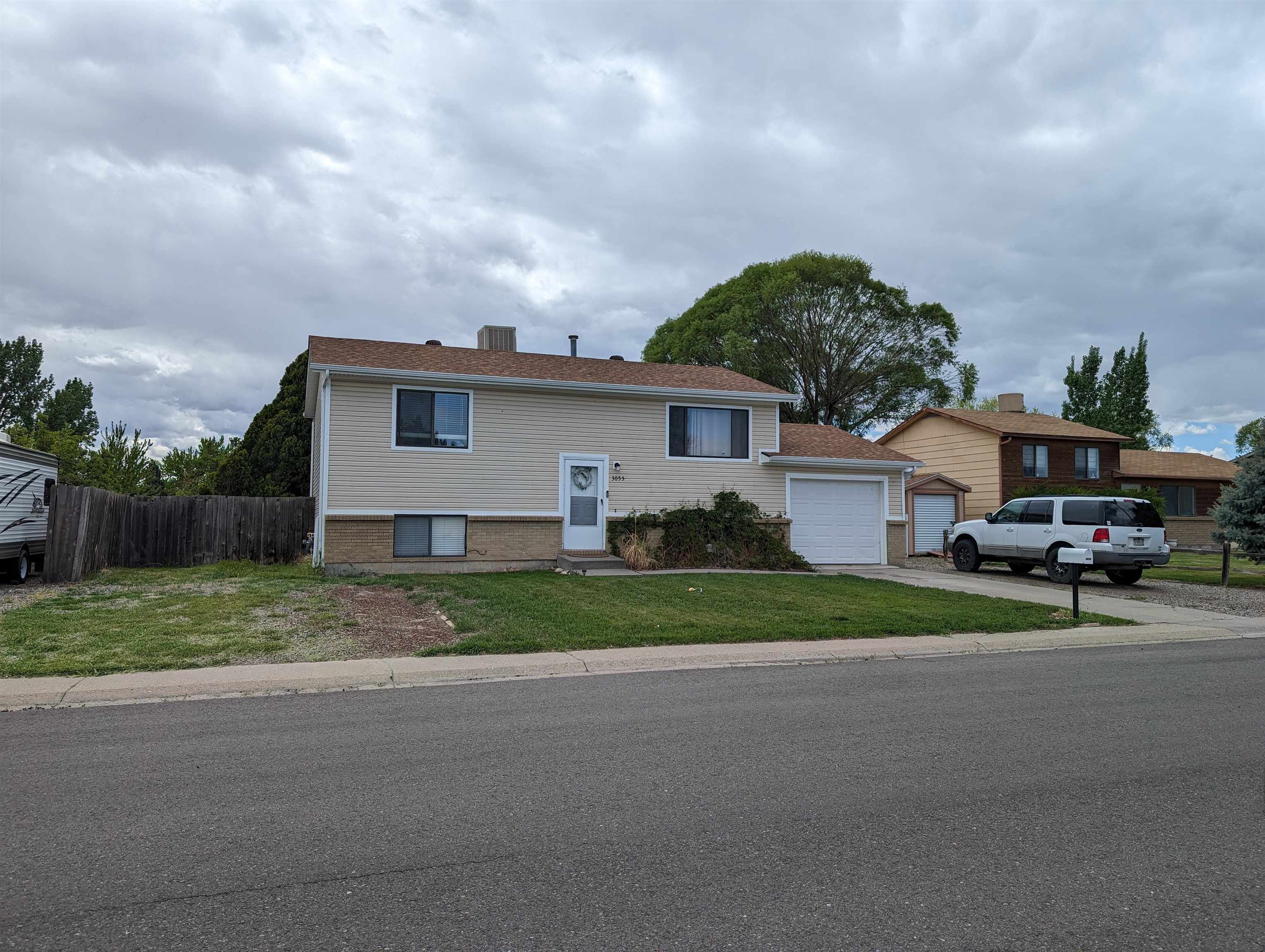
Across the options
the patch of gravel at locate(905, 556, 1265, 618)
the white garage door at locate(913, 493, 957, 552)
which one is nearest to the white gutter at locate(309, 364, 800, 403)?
the patch of gravel at locate(905, 556, 1265, 618)

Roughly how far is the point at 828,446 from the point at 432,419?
10355 millimetres

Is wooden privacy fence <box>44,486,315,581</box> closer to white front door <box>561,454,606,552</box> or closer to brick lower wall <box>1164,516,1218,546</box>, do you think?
white front door <box>561,454,606,552</box>

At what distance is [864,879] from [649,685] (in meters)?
4.44

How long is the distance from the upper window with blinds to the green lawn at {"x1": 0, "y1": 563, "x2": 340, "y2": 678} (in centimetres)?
370

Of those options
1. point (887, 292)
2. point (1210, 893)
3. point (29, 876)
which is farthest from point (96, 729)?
point (887, 292)

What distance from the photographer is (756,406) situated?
69.6ft

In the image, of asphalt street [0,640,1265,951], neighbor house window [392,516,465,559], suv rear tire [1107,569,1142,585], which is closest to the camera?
asphalt street [0,640,1265,951]

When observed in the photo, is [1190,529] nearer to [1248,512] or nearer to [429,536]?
[1248,512]

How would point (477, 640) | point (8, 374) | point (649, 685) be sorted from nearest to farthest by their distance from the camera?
1. point (649, 685)
2. point (477, 640)
3. point (8, 374)

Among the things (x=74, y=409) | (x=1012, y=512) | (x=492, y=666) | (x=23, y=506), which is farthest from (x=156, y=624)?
(x=74, y=409)

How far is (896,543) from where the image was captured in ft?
73.0

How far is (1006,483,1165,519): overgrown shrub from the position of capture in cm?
2852

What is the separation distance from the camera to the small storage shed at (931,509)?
2734 centimetres

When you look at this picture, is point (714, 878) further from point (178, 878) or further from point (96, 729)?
point (96, 729)
